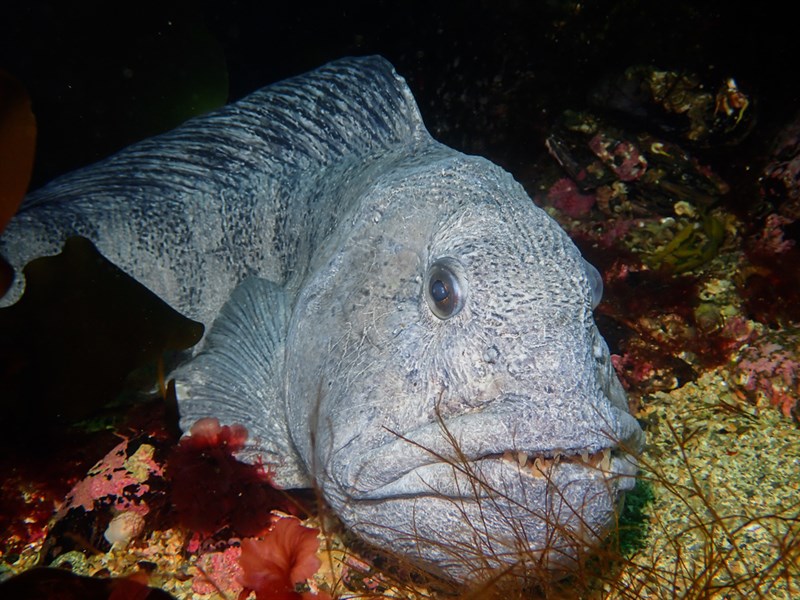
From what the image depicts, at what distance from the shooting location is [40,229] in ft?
11.4

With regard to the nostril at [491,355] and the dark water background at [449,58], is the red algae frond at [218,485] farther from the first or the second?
the dark water background at [449,58]

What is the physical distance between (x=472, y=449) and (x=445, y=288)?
0.69 metres

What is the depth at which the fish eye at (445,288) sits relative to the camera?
7.15ft

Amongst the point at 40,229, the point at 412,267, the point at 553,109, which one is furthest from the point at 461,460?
the point at 553,109

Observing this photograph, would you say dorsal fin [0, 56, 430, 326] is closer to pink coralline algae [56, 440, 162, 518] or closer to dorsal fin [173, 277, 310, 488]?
dorsal fin [173, 277, 310, 488]

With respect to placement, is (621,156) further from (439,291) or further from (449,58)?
(439,291)

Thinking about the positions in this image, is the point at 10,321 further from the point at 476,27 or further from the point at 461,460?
the point at 476,27

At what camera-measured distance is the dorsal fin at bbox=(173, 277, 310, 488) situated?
2.91 meters

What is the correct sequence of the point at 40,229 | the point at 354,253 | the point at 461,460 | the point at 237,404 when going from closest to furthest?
the point at 461,460, the point at 354,253, the point at 237,404, the point at 40,229

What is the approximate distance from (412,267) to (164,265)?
6.94 feet

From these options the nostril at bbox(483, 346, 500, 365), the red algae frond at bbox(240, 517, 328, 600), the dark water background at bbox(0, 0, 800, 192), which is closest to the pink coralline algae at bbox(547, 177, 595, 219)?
the dark water background at bbox(0, 0, 800, 192)

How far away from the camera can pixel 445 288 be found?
87.7 inches

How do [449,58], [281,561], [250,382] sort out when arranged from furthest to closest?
[449,58] → [250,382] → [281,561]

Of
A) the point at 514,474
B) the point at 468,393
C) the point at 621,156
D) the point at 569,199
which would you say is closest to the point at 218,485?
the point at 468,393
